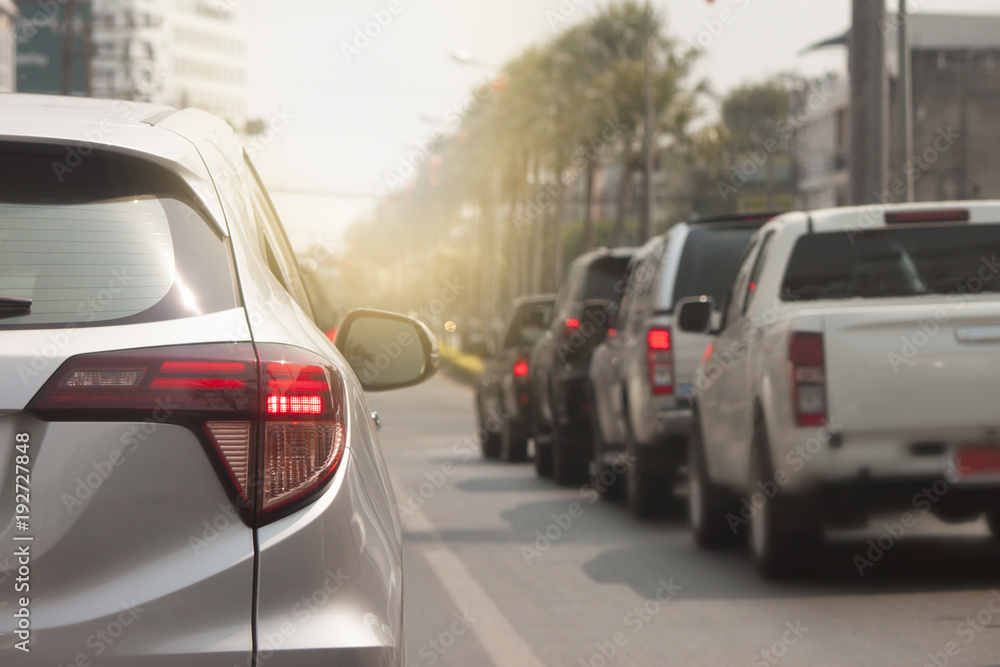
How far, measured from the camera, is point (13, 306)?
2.66m

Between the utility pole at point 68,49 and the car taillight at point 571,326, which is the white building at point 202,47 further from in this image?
the car taillight at point 571,326

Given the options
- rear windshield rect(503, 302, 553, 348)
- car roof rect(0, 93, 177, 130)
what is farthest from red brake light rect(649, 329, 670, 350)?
car roof rect(0, 93, 177, 130)

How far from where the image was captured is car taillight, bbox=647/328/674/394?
10.6m

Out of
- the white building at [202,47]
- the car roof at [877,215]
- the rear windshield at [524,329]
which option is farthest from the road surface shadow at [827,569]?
the white building at [202,47]

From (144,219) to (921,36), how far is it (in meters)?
69.9

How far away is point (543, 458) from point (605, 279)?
191 centimetres

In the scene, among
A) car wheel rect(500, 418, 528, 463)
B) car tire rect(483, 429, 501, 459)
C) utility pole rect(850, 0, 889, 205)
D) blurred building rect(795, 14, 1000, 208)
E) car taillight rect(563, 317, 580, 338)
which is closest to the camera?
car taillight rect(563, 317, 580, 338)

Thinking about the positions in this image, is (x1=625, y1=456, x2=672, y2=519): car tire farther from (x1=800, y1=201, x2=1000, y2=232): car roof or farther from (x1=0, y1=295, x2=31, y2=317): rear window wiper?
(x1=0, y1=295, x2=31, y2=317): rear window wiper

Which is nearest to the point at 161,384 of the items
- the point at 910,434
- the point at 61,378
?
the point at 61,378

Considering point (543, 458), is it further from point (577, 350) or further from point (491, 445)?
point (491, 445)

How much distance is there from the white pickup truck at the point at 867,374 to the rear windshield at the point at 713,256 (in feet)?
7.64

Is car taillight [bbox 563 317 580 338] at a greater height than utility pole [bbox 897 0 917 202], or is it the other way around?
utility pole [bbox 897 0 917 202]

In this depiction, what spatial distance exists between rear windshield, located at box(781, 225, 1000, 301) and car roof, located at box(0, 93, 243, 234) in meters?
5.47

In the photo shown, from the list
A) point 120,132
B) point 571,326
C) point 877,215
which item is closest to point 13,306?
point 120,132
